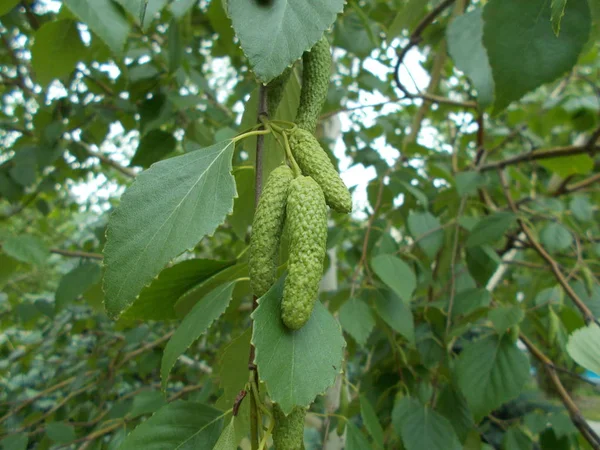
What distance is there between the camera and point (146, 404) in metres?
1.24

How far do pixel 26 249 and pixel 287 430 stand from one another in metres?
1.17

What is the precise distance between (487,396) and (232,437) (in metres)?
0.70

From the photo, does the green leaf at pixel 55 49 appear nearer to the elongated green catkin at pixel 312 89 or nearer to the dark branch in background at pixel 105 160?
the elongated green catkin at pixel 312 89

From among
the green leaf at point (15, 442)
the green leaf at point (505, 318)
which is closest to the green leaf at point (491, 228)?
the green leaf at point (505, 318)

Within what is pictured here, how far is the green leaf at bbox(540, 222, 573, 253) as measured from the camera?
148cm

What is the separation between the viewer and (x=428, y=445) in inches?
39.9

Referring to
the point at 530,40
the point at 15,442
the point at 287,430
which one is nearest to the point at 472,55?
the point at 530,40

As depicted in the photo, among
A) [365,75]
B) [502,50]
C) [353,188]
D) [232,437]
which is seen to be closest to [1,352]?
[353,188]

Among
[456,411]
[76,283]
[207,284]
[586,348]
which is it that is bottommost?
[456,411]

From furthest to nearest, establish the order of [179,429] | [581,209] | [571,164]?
1. [581,209]
2. [571,164]
3. [179,429]

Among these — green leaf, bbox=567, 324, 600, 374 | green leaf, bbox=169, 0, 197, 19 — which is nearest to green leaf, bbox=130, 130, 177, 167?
green leaf, bbox=169, 0, 197, 19

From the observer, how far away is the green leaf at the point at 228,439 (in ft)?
1.74

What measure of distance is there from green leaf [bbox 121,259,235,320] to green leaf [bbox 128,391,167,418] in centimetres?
60

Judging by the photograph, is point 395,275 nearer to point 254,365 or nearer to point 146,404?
point 254,365
